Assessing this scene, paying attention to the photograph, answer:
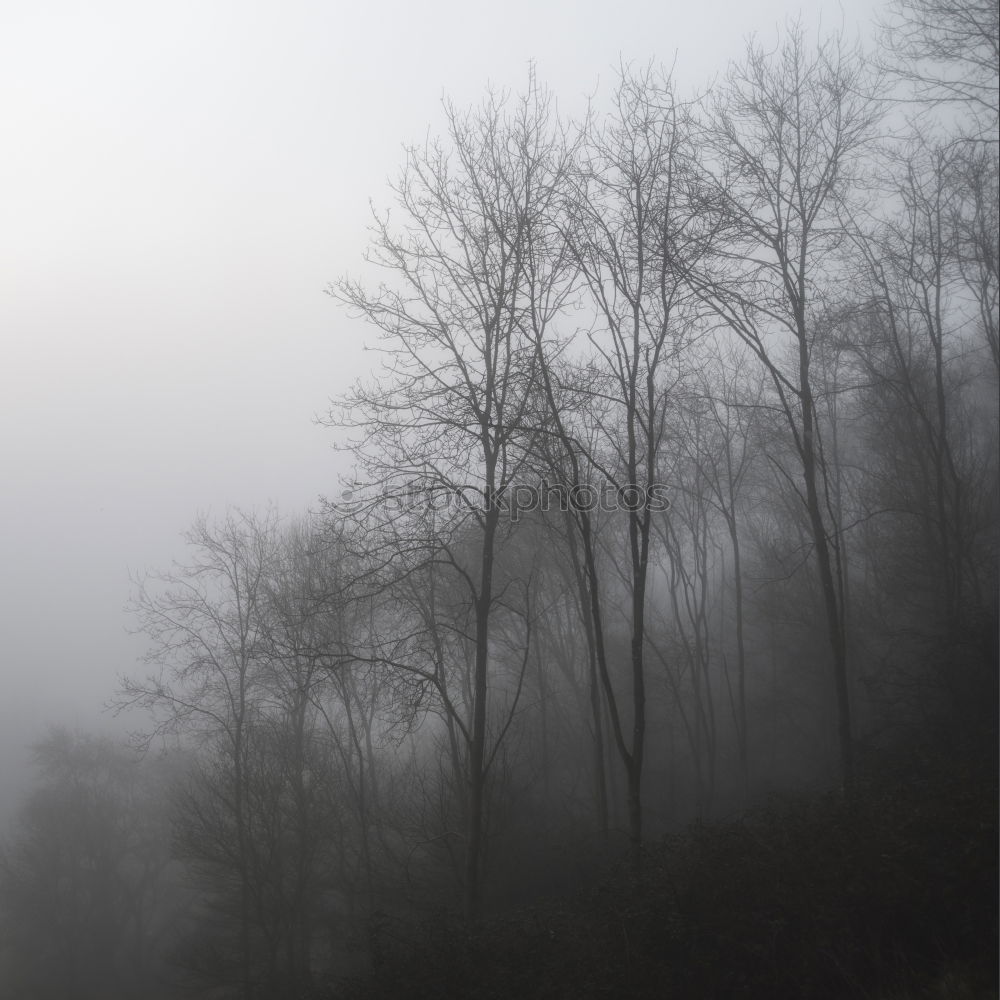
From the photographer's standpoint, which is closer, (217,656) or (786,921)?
(786,921)

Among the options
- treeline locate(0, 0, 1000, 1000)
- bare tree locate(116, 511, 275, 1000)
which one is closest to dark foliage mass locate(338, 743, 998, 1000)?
treeline locate(0, 0, 1000, 1000)

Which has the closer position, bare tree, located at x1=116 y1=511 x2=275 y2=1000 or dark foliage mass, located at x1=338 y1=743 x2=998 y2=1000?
dark foliage mass, located at x1=338 y1=743 x2=998 y2=1000

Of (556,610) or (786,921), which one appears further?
(556,610)

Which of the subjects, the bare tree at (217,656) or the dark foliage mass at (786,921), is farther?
the bare tree at (217,656)

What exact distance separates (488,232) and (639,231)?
8.16 ft

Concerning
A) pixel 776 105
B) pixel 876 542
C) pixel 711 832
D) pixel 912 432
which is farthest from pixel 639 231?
pixel 876 542

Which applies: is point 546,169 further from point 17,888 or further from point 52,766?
point 52,766

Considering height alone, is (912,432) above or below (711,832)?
above

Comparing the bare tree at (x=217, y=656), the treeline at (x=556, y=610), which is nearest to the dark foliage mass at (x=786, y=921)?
the treeline at (x=556, y=610)

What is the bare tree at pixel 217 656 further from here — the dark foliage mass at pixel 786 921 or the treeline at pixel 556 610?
the dark foliage mass at pixel 786 921

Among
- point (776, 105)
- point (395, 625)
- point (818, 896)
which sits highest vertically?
point (776, 105)

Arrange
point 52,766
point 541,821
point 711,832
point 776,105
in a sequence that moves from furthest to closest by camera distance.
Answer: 1. point 52,766
2. point 541,821
3. point 776,105
4. point 711,832

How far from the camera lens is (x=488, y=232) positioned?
13117 millimetres

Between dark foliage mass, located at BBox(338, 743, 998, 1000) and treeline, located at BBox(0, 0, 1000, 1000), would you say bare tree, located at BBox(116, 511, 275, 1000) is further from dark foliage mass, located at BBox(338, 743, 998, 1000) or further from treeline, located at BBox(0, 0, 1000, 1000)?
dark foliage mass, located at BBox(338, 743, 998, 1000)
